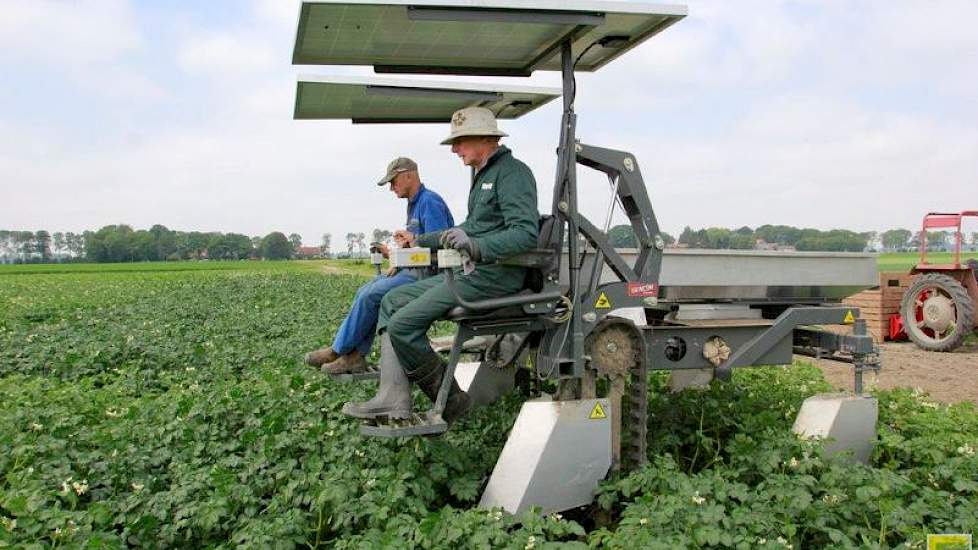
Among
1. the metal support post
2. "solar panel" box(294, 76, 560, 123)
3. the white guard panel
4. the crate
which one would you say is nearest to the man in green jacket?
the metal support post

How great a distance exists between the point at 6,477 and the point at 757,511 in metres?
3.92

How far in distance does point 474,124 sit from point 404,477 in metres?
1.96

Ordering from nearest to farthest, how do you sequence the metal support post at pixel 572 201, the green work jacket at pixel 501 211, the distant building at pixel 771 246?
the green work jacket at pixel 501 211 → the metal support post at pixel 572 201 → the distant building at pixel 771 246

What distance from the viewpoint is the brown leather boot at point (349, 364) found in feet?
17.3

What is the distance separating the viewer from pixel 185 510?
3.77 metres

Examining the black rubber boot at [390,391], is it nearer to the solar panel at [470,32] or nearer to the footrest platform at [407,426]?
the footrest platform at [407,426]

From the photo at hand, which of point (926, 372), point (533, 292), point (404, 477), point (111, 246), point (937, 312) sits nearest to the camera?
point (404, 477)

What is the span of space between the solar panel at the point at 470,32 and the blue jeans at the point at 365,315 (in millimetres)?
1378

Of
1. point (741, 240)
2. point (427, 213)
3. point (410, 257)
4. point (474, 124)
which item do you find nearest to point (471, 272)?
point (410, 257)

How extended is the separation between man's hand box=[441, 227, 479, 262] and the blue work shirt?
143 centimetres

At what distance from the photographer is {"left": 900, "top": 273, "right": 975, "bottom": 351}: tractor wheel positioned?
456 inches

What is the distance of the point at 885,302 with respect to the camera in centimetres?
1310

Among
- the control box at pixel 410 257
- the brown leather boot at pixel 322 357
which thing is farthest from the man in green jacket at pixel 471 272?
the brown leather boot at pixel 322 357

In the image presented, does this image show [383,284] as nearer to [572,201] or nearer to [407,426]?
[407,426]
